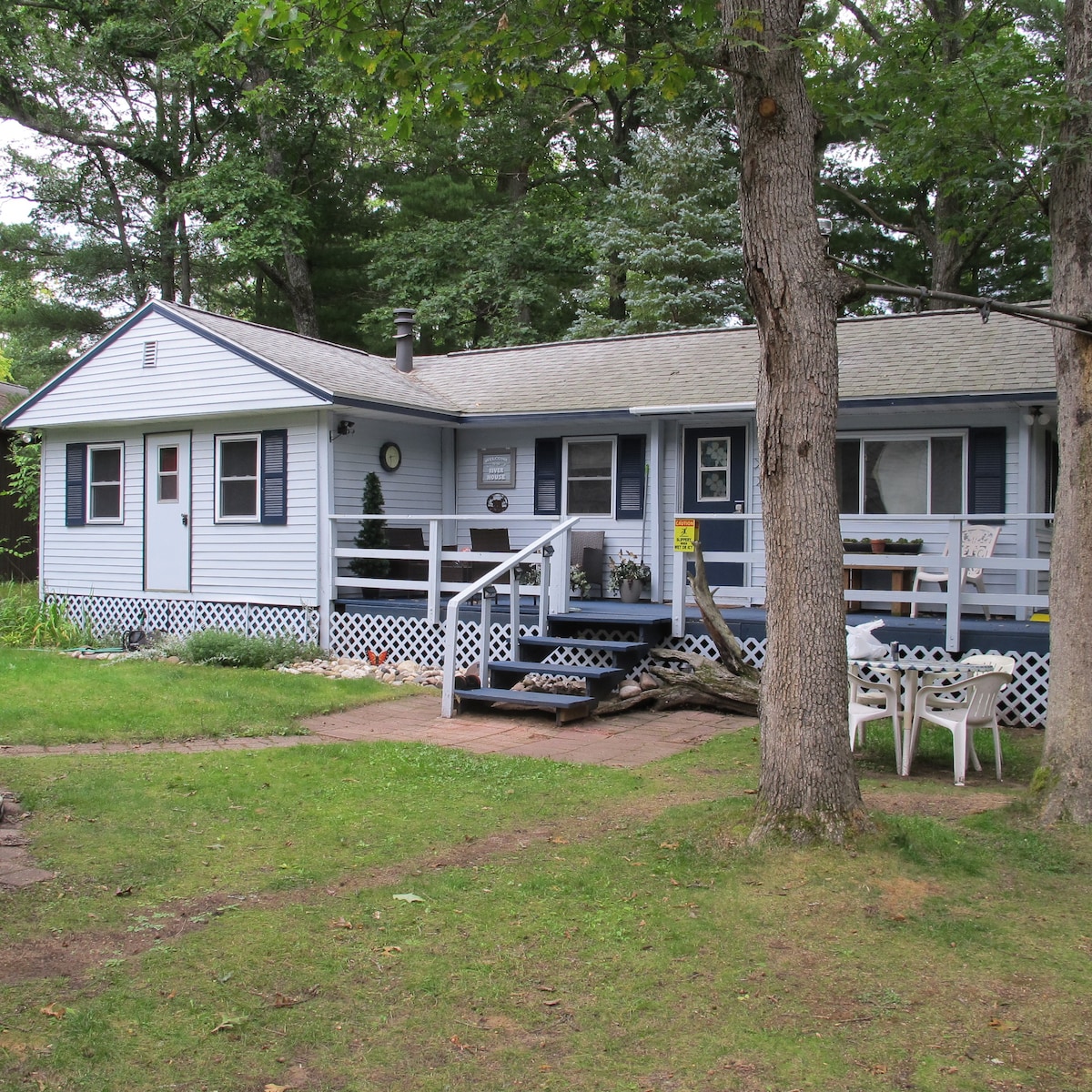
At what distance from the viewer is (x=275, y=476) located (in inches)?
517

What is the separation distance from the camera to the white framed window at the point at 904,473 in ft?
38.2

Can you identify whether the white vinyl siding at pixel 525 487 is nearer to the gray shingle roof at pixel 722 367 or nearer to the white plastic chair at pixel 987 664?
the gray shingle roof at pixel 722 367

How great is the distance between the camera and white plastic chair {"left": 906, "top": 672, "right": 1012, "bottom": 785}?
684 centimetres

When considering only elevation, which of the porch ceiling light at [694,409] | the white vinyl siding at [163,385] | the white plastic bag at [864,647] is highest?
the white vinyl siding at [163,385]

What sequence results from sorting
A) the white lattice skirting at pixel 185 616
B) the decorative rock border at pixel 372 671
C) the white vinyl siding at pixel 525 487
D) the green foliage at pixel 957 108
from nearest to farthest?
the green foliage at pixel 957 108 → the decorative rock border at pixel 372 671 → the white lattice skirting at pixel 185 616 → the white vinyl siding at pixel 525 487

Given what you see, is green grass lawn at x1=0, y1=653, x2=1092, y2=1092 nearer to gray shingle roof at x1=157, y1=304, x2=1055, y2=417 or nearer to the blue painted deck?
the blue painted deck

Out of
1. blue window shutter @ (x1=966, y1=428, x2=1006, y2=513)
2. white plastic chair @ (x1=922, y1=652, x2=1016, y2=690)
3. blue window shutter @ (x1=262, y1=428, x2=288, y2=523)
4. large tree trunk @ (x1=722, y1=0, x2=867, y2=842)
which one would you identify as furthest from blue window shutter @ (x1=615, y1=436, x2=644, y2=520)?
large tree trunk @ (x1=722, y1=0, x2=867, y2=842)

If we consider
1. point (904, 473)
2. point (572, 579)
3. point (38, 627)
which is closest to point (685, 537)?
point (572, 579)

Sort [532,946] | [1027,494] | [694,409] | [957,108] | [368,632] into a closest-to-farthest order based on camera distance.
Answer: [532,946] → [957,108] → [1027,494] → [694,409] → [368,632]

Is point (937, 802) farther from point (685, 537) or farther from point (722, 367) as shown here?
point (722, 367)

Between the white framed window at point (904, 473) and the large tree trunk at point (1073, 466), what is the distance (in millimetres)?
5735

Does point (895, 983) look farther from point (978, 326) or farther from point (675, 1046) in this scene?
point (978, 326)

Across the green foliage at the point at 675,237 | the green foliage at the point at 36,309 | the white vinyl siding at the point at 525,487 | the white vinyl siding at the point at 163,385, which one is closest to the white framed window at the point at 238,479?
the white vinyl siding at the point at 163,385

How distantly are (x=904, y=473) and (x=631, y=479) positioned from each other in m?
3.23
